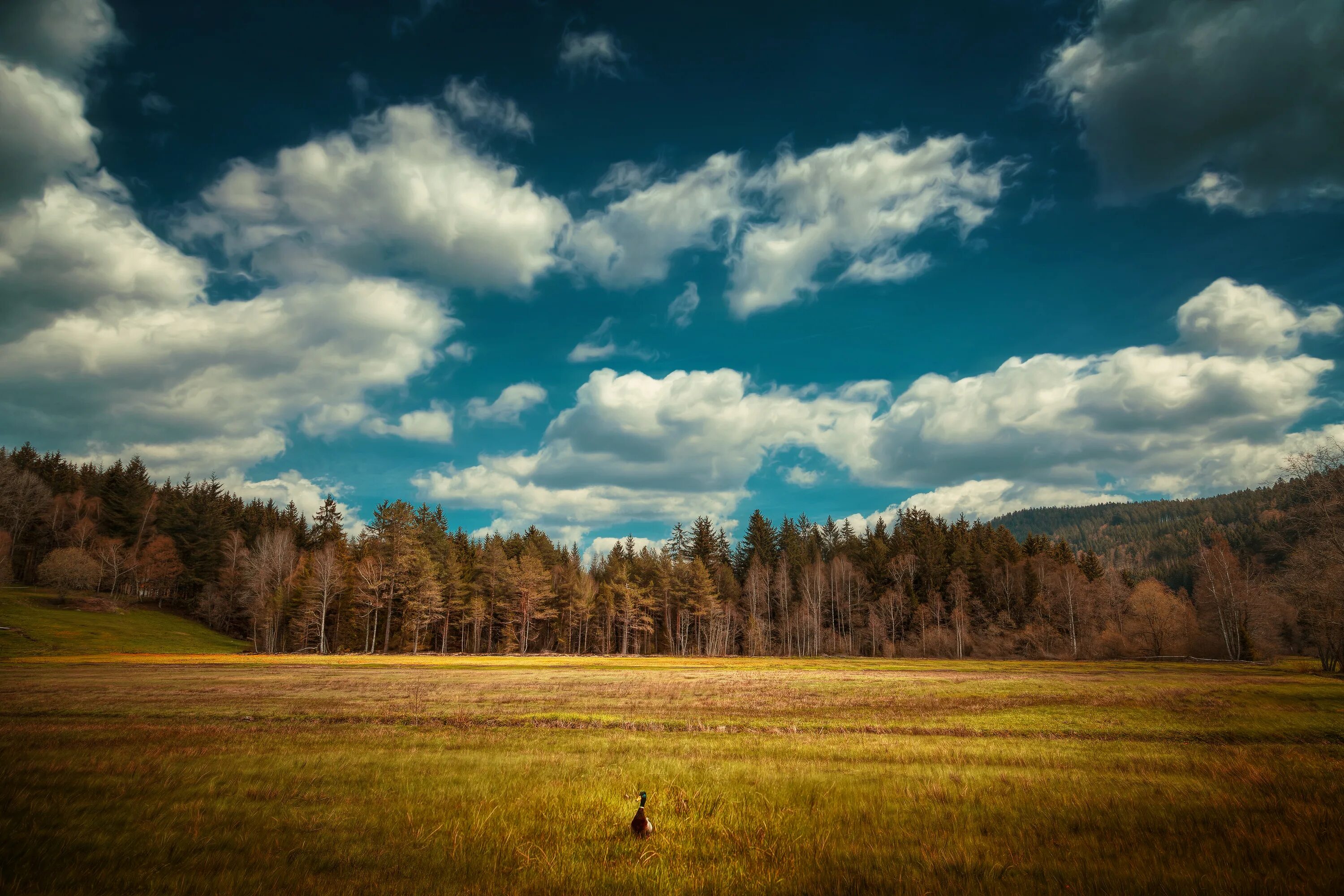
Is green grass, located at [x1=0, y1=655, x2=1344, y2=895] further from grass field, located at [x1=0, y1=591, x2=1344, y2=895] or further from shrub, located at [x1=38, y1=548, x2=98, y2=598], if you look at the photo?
shrub, located at [x1=38, y1=548, x2=98, y2=598]

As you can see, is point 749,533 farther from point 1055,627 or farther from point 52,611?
point 52,611

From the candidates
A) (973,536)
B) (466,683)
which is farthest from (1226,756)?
(973,536)

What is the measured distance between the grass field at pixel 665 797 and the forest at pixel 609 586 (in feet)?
217

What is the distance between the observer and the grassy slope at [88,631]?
62.4 metres

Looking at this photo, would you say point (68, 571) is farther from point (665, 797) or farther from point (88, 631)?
point (665, 797)

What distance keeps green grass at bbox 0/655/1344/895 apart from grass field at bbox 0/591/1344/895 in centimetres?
7

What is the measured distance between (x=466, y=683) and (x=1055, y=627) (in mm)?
93865

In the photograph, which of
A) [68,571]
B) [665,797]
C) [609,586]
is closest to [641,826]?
[665,797]

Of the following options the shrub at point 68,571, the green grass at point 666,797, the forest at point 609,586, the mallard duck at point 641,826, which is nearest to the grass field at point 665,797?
the green grass at point 666,797

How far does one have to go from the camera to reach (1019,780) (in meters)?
12.7

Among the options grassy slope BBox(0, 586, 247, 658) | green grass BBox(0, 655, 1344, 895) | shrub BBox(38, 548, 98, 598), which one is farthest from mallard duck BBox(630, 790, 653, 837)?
shrub BBox(38, 548, 98, 598)

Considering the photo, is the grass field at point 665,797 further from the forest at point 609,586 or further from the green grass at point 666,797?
the forest at point 609,586

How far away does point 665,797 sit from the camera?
442 inches

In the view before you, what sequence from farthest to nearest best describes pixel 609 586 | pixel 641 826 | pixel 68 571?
pixel 609 586 < pixel 68 571 < pixel 641 826
